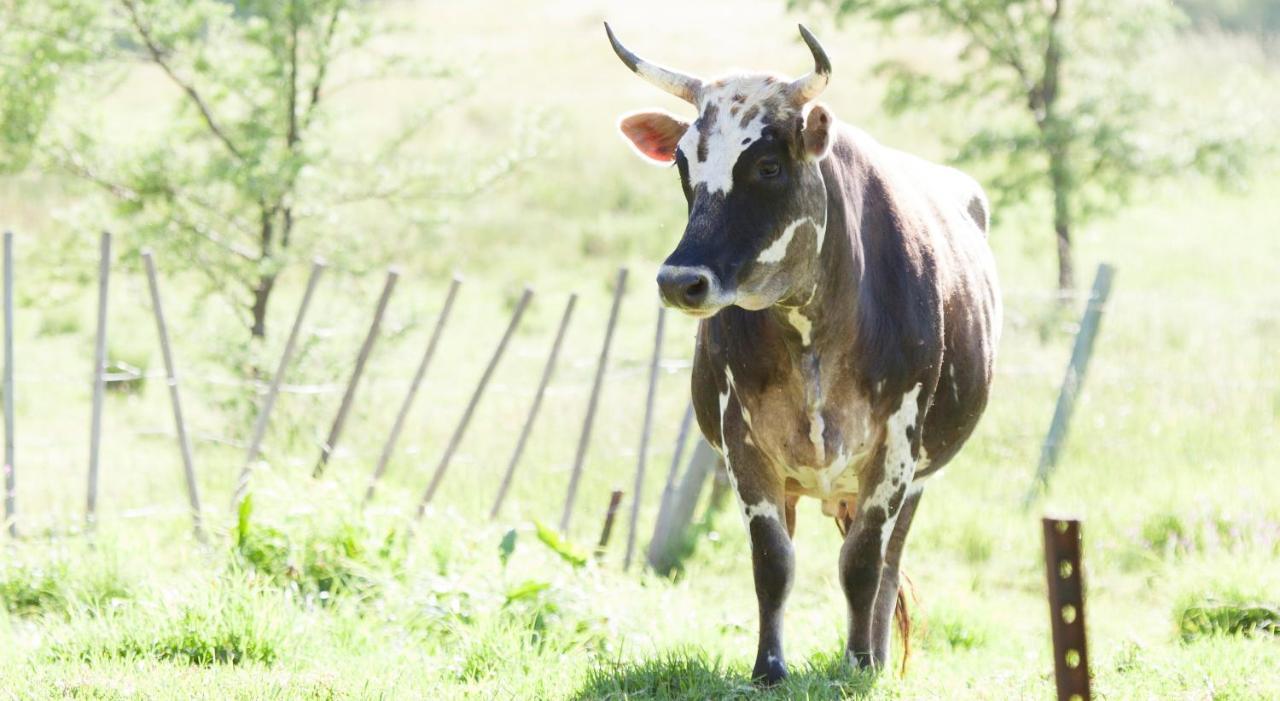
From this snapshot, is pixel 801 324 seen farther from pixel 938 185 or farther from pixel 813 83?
pixel 938 185

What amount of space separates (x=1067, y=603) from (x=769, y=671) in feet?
6.06

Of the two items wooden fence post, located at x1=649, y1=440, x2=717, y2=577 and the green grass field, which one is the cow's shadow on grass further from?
wooden fence post, located at x1=649, y1=440, x2=717, y2=577

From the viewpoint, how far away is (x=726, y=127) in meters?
4.40

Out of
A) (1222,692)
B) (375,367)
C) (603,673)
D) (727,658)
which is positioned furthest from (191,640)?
(375,367)

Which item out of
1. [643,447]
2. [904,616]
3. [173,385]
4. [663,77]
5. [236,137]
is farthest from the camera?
[236,137]

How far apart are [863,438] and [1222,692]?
1.31m

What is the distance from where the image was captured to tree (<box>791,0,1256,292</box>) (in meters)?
13.6

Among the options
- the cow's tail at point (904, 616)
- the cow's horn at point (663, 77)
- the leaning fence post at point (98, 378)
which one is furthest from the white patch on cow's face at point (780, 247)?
the leaning fence post at point (98, 378)

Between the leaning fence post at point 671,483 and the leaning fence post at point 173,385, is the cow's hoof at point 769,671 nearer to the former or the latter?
the leaning fence post at point 671,483

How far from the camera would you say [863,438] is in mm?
4797

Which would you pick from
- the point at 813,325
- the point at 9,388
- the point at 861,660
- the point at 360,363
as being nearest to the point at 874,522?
the point at 861,660

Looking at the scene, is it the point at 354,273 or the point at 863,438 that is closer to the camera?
the point at 863,438

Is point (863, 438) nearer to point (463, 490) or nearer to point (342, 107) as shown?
point (463, 490)

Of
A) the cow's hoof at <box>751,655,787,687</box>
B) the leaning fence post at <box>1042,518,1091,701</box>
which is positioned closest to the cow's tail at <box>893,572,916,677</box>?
the cow's hoof at <box>751,655,787,687</box>
